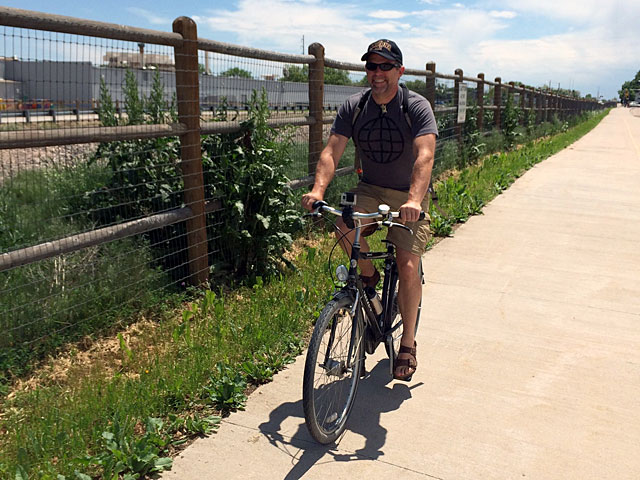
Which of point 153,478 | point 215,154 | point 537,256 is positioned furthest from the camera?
point 537,256

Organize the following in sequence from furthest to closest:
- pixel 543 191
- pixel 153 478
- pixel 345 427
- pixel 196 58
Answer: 1. pixel 543 191
2. pixel 196 58
3. pixel 345 427
4. pixel 153 478

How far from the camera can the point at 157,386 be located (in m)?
3.83

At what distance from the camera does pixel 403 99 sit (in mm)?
3943

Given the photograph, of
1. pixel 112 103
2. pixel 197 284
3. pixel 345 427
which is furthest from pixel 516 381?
pixel 112 103

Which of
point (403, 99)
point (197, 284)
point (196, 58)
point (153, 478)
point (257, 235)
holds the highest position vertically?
point (196, 58)

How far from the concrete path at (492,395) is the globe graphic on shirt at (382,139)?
1.50 m

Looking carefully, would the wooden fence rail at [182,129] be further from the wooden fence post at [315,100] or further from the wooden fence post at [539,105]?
the wooden fence post at [539,105]

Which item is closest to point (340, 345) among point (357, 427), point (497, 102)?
point (357, 427)

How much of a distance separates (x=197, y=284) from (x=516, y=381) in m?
2.82

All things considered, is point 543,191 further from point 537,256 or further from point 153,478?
point 153,478

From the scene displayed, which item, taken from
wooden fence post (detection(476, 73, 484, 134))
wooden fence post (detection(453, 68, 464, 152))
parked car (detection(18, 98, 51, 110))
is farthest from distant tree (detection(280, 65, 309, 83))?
wooden fence post (detection(476, 73, 484, 134))

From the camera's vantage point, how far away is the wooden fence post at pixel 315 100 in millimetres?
7633

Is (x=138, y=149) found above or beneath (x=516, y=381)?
above

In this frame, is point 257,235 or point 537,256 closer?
point 257,235
